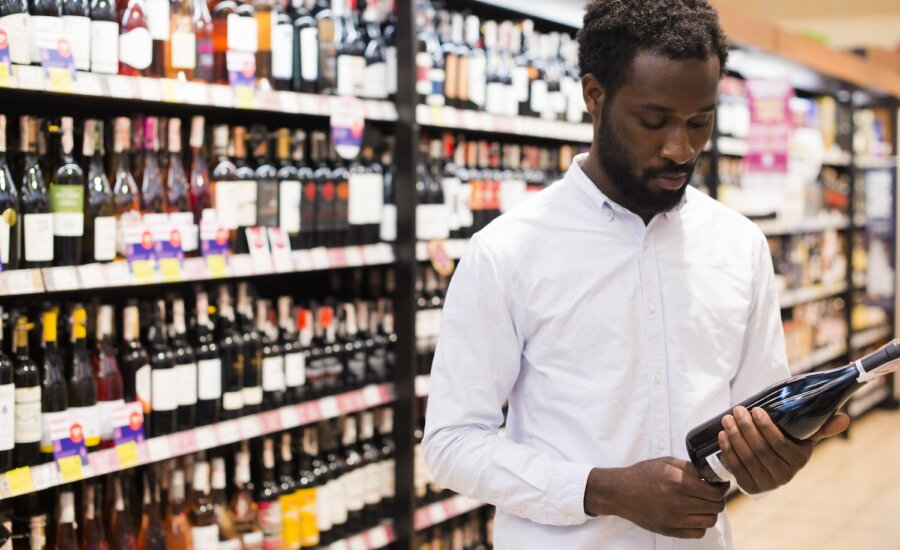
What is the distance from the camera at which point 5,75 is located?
229 centimetres

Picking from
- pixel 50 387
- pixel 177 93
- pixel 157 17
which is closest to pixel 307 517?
pixel 50 387

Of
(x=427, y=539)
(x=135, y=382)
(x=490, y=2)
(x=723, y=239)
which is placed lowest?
(x=427, y=539)

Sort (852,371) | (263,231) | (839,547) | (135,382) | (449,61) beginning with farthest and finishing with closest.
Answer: (839,547) → (449,61) → (263,231) → (135,382) → (852,371)

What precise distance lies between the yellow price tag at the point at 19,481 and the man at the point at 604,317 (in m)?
1.26

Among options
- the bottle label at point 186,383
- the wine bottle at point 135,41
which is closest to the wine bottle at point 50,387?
the bottle label at point 186,383

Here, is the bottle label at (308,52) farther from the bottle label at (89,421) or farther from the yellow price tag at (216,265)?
the bottle label at (89,421)

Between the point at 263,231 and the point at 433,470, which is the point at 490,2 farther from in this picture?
the point at 433,470

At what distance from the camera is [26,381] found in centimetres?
247

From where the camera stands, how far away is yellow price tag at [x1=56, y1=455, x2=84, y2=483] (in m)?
2.46

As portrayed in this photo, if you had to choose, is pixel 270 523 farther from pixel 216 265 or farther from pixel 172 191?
pixel 172 191

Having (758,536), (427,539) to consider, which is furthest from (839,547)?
(427,539)

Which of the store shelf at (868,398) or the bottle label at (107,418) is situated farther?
the store shelf at (868,398)

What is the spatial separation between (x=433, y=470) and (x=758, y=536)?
3753 mm

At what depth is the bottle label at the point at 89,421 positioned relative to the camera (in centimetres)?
256
